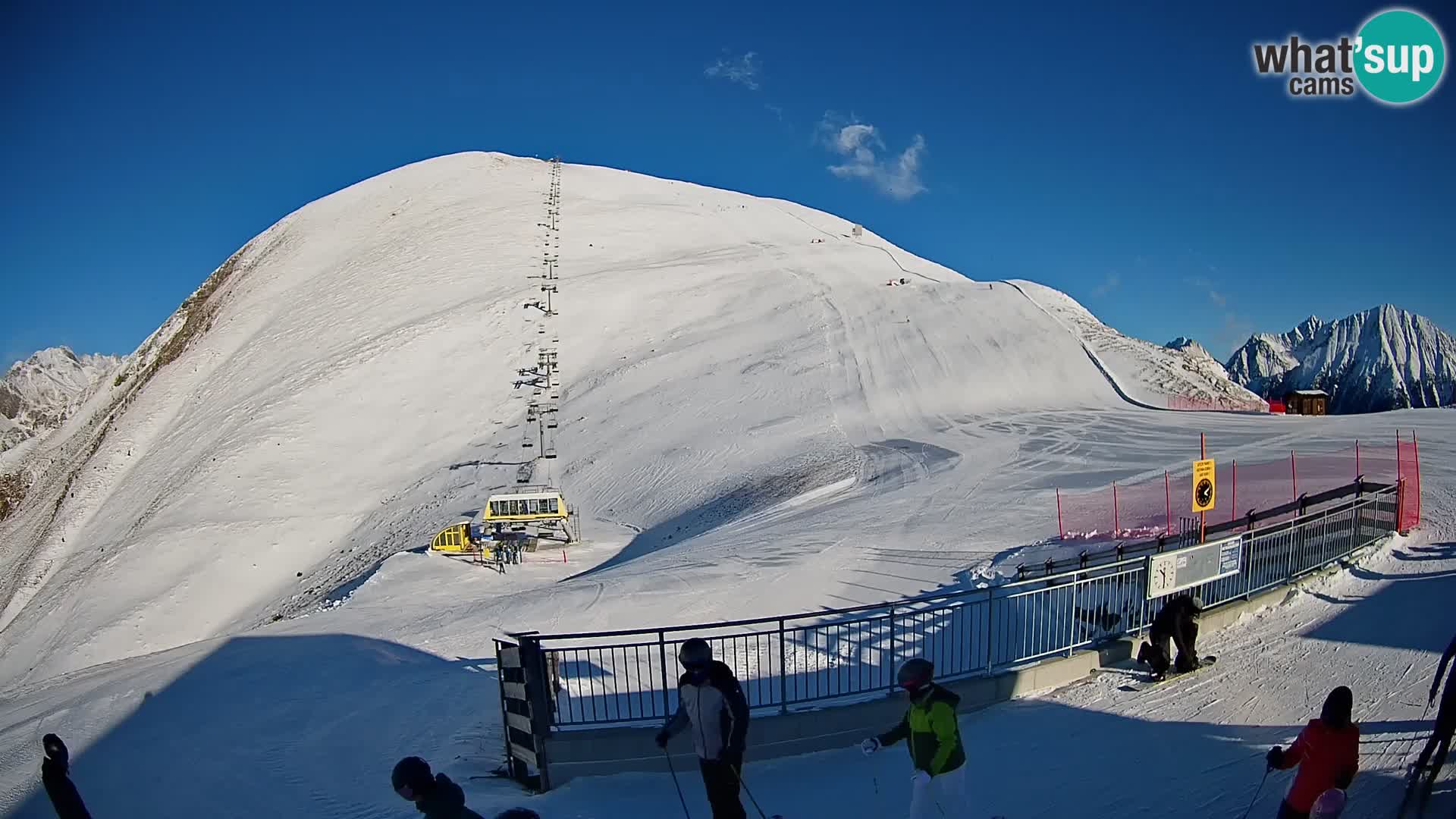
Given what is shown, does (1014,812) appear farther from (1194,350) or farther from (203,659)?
(1194,350)

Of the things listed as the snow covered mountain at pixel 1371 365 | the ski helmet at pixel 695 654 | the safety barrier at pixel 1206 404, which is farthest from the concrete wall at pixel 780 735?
the snow covered mountain at pixel 1371 365

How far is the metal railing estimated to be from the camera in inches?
348

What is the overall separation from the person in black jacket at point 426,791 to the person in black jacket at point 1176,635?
759cm

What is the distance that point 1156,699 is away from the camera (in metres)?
8.43

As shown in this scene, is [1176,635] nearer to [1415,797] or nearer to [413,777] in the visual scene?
[1415,797]

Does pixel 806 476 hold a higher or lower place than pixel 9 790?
higher

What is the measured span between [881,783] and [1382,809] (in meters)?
3.62

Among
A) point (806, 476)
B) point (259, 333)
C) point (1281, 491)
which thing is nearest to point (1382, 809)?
point (1281, 491)

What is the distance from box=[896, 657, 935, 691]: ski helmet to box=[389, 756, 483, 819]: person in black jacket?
8.16ft

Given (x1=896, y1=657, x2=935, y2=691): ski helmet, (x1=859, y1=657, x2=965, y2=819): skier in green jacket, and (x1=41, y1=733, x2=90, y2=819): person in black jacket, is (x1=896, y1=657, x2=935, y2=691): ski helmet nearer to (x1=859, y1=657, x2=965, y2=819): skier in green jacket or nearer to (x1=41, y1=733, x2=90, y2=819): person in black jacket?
(x1=859, y1=657, x2=965, y2=819): skier in green jacket

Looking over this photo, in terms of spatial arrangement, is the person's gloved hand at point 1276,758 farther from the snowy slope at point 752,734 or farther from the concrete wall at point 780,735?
the concrete wall at point 780,735

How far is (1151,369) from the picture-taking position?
44062 mm

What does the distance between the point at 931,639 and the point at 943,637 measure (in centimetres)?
260

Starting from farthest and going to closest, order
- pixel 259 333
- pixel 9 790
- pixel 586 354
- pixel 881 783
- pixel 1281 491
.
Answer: pixel 259 333
pixel 586 354
pixel 1281 491
pixel 9 790
pixel 881 783
